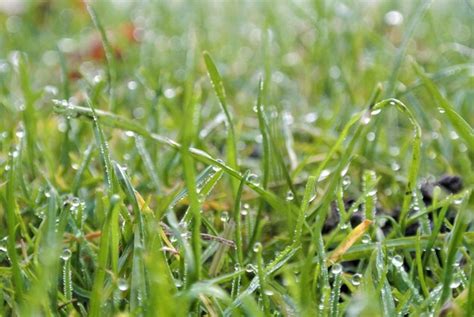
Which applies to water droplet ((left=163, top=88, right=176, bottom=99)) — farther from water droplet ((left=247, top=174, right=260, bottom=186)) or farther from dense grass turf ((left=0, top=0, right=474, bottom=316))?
water droplet ((left=247, top=174, right=260, bottom=186))

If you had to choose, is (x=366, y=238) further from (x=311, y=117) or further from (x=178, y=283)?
(x=311, y=117)

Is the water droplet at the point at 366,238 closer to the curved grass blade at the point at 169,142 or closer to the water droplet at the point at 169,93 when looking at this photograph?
the curved grass blade at the point at 169,142

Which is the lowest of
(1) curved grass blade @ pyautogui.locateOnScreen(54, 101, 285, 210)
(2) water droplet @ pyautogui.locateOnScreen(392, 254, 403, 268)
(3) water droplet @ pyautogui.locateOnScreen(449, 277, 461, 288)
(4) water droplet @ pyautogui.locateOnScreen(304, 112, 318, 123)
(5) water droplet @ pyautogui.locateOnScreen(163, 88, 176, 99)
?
(4) water droplet @ pyautogui.locateOnScreen(304, 112, 318, 123)

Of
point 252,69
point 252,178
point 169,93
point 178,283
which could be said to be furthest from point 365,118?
point 252,69

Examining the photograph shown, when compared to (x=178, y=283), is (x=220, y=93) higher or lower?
higher

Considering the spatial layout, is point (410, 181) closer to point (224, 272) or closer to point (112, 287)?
point (224, 272)

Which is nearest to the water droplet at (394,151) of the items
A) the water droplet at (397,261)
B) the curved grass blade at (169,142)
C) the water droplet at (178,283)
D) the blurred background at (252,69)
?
the blurred background at (252,69)

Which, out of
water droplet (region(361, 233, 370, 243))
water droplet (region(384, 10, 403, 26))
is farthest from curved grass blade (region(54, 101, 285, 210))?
water droplet (region(384, 10, 403, 26))

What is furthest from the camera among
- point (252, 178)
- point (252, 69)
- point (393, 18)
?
point (393, 18)
